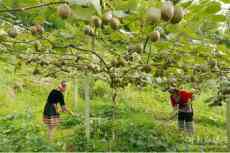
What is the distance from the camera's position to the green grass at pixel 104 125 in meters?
6.17

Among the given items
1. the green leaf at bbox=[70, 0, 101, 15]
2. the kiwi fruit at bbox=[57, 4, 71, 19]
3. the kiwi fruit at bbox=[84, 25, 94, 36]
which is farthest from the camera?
Answer: the kiwi fruit at bbox=[84, 25, 94, 36]

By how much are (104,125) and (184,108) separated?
3.91 ft

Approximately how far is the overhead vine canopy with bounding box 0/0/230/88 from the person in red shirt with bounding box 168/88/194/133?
106 inches

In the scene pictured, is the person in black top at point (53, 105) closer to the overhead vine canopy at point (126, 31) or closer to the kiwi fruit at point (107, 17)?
the overhead vine canopy at point (126, 31)

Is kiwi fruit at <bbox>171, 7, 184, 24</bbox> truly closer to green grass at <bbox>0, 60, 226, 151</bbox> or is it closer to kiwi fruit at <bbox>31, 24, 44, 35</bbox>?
kiwi fruit at <bbox>31, 24, 44, 35</bbox>

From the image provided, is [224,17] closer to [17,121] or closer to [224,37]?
[224,37]

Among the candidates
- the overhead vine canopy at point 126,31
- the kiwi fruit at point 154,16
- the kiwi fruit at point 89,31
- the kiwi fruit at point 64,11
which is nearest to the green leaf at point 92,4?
the overhead vine canopy at point 126,31

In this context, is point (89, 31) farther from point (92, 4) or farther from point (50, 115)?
point (50, 115)

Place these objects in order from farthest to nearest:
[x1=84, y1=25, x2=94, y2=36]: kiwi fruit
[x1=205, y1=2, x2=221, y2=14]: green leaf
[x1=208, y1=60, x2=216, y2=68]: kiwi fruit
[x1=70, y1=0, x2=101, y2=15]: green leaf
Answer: [x1=208, y1=60, x2=216, y2=68]: kiwi fruit
[x1=84, y1=25, x2=94, y2=36]: kiwi fruit
[x1=205, y1=2, x2=221, y2=14]: green leaf
[x1=70, y1=0, x2=101, y2=15]: green leaf

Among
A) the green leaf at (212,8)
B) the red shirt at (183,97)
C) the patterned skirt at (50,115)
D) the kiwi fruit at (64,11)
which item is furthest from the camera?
the patterned skirt at (50,115)

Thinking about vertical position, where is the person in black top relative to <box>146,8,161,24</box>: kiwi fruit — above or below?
below

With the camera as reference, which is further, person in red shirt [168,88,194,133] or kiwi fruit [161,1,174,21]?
person in red shirt [168,88,194,133]

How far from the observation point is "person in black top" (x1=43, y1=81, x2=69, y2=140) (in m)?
6.54

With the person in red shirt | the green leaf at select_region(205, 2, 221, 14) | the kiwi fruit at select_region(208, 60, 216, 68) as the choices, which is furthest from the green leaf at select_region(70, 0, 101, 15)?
the person in red shirt
